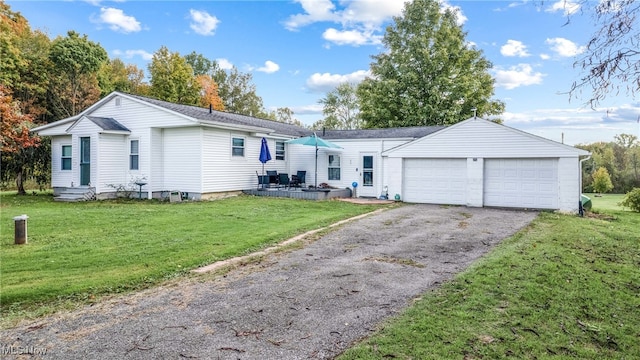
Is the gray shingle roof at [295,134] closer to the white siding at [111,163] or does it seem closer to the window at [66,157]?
the white siding at [111,163]

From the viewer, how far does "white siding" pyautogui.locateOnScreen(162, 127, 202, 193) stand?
48.0ft

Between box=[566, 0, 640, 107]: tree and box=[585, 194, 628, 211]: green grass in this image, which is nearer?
box=[566, 0, 640, 107]: tree

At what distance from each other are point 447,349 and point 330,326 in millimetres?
1089

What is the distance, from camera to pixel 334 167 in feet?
58.2

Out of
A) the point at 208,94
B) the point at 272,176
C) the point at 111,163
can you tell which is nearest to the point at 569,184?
the point at 272,176

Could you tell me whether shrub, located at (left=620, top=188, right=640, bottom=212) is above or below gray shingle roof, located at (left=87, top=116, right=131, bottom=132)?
below

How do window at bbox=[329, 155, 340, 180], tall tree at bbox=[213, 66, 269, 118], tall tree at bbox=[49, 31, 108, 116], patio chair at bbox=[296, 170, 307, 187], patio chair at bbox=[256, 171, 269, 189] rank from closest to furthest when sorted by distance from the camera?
1. patio chair at bbox=[256, 171, 269, 189]
2. window at bbox=[329, 155, 340, 180]
3. patio chair at bbox=[296, 170, 307, 187]
4. tall tree at bbox=[49, 31, 108, 116]
5. tall tree at bbox=[213, 66, 269, 118]

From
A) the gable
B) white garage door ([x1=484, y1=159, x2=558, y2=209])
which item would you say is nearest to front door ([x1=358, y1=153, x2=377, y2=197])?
the gable

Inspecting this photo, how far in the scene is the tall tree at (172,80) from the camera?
110 ft

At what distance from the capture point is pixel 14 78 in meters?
24.1

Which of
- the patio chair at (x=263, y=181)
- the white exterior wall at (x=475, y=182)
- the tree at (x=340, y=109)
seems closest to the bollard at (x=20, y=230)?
the patio chair at (x=263, y=181)

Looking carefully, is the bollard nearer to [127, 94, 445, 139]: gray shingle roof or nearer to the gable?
[127, 94, 445, 139]: gray shingle roof

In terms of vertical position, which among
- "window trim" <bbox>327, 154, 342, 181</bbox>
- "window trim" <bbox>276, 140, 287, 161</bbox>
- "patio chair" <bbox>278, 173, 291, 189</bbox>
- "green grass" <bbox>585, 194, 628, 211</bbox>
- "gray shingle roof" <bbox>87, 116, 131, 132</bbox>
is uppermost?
"gray shingle roof" <bbox>87, 116, 131, 132</bbox>

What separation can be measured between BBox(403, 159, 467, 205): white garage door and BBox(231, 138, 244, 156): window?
700 centimetres
